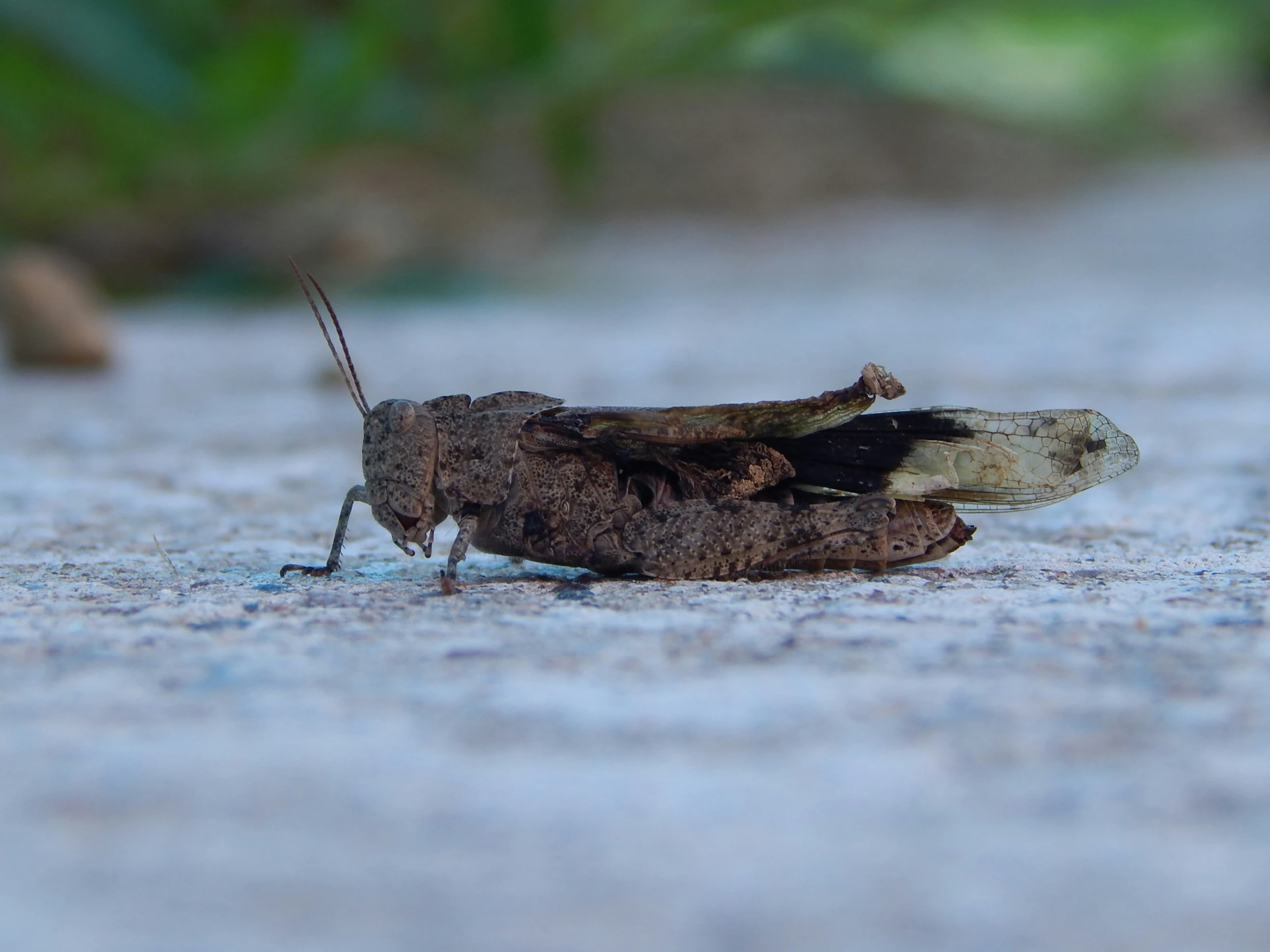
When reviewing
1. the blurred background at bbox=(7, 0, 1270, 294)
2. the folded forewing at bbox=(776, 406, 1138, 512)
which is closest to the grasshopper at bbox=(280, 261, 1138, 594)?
the folded forewing at bbox=(776, 406, 1138, 512)

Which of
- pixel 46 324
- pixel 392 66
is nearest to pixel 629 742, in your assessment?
pixel 46 324

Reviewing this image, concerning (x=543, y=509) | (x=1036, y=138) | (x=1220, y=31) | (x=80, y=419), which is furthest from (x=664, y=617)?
(x=1036, y=138)

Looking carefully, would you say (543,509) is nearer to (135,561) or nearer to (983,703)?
(135,561)

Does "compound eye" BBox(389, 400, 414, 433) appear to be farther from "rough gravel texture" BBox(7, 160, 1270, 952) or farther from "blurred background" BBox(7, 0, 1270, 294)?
"blurred background" BBox(7, 0, 1270, 294)

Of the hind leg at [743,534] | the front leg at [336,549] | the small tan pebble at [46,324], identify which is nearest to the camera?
the hind leg at [743,534]

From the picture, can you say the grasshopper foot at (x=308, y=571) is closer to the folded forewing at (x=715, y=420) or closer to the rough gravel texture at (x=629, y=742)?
the rough gravel texture at (x=629, y=742)

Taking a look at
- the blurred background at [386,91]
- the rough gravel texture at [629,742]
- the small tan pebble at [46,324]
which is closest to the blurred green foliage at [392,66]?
the blurred background at [386,91]

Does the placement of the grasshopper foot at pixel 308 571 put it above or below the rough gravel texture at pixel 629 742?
above
